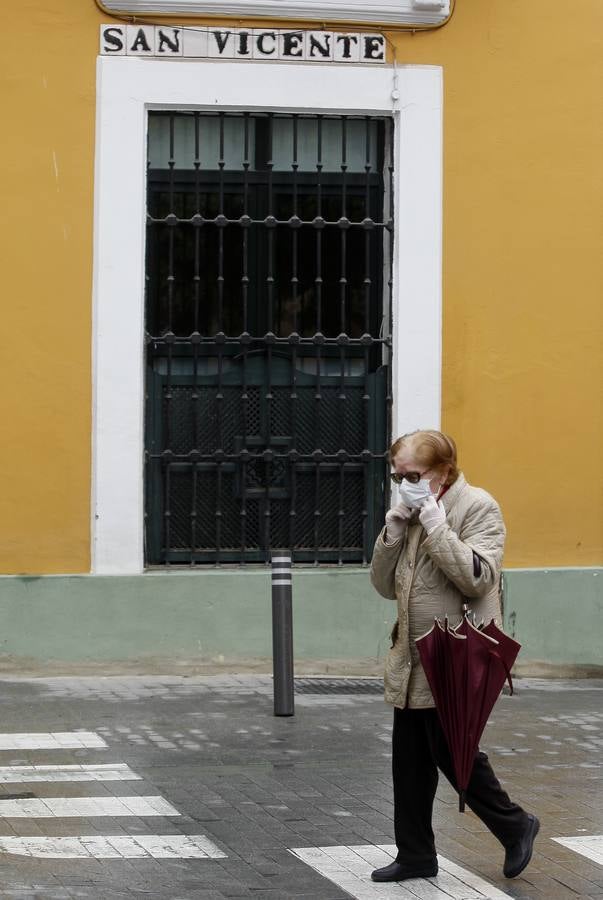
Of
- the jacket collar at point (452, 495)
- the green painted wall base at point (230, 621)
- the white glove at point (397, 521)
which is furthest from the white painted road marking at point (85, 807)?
the green painted wall base at point (230, 621)

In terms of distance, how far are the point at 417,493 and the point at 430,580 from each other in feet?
1.10

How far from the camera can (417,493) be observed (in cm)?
552

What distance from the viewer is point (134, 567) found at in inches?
410

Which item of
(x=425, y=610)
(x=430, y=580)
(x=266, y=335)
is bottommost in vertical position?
(x=425, y=610)

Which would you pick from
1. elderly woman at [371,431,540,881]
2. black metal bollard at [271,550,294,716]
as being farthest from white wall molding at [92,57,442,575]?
elderly woman at [371,431,540,881]

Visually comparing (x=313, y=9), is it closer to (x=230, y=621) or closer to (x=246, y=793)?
(x=230, y=621)

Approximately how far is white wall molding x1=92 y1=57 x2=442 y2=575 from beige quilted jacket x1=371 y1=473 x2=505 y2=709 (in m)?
4.94

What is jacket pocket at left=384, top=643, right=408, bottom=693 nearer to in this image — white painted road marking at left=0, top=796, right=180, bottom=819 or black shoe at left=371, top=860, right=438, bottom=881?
black shoe at left=371, top=860, right=438, bottom=881

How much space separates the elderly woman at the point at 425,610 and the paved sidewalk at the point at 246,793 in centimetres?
16

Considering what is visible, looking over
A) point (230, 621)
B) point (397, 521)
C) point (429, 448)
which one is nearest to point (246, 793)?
point (397, 521)

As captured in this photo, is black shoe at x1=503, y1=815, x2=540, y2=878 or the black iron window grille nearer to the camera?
black shoe at x1=503, y1=815, x2=540, y2=878

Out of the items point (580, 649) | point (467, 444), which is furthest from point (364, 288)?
point (580, 649)

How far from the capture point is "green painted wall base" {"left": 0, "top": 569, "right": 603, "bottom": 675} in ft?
33.6

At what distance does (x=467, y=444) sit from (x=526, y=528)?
73cm
